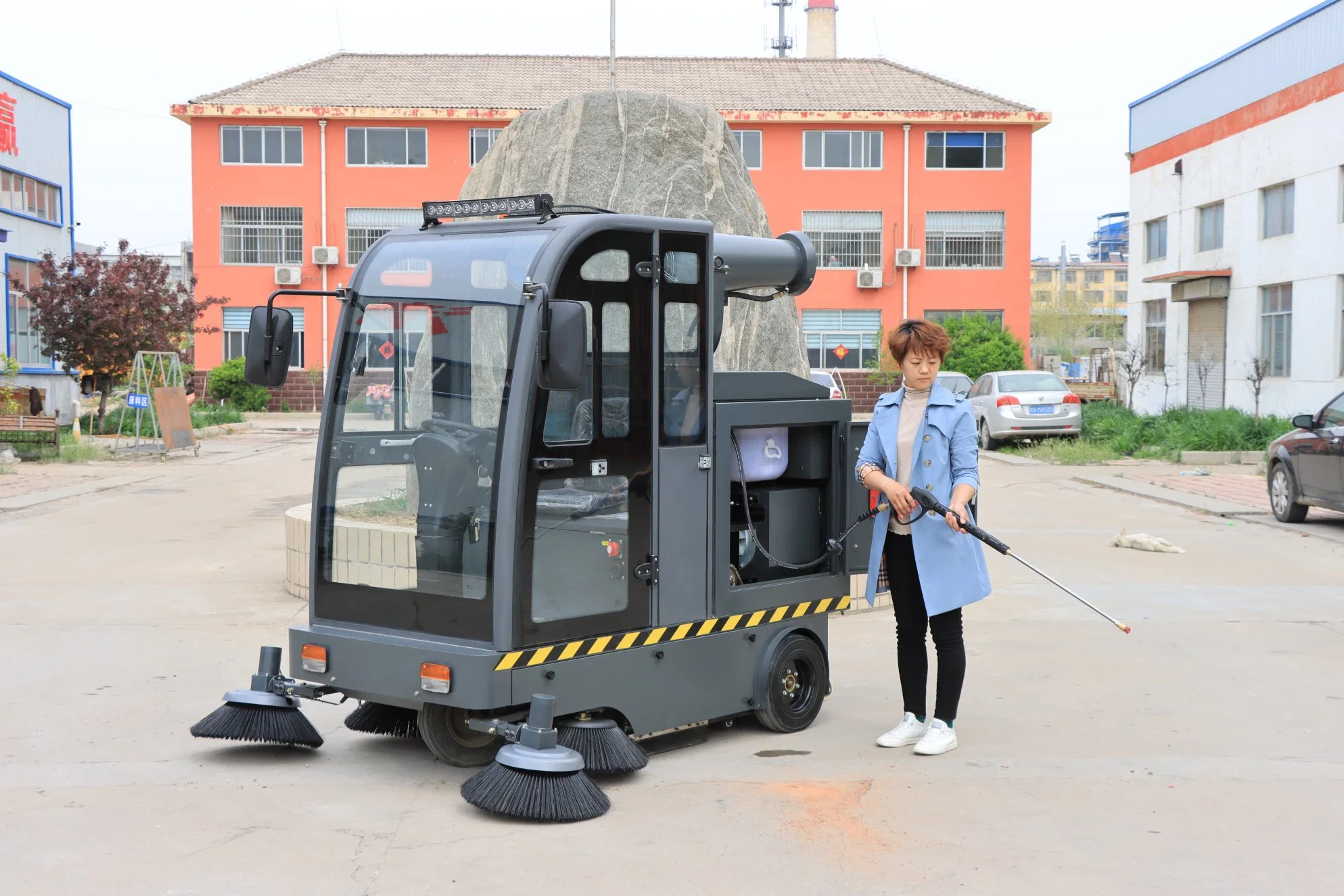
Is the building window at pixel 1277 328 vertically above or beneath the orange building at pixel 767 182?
beneath

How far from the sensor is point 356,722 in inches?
260

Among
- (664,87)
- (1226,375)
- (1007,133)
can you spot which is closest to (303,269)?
(664,87)

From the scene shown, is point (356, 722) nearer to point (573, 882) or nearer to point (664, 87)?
point (573, 882)

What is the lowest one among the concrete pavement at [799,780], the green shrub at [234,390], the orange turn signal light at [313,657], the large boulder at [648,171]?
the concrete pavement at [799,780]

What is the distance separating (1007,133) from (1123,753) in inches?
1682

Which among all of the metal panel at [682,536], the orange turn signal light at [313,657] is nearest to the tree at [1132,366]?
the metal panel at [682,536]

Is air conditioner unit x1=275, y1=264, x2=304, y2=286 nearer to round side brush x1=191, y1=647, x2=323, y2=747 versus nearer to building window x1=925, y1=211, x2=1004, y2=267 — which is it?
building window x1=925, y1=211, x2=1004, y2=267

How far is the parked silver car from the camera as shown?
2675cm

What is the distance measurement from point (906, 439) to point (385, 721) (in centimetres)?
276

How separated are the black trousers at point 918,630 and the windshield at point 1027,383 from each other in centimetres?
2160

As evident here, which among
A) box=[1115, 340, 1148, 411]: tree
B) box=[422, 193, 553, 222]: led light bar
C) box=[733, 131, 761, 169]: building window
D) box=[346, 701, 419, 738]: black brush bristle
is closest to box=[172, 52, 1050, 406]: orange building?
box=[733, 131, 761, 169]: building window

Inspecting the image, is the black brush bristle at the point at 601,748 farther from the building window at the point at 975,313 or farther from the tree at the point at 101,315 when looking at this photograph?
the building window at the point at 975,313

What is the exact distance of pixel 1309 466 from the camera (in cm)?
1473

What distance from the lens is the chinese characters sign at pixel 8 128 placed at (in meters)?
33.2
